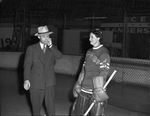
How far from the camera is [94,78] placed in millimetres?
4324

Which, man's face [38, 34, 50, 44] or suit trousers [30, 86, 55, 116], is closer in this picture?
man's face [38, 34, 50, 44]

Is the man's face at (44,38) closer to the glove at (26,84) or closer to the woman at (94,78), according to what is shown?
the glove at (26,84)

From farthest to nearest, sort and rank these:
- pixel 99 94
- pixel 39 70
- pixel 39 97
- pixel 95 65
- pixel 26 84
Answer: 1. pixel 39 97
2. pixel 39 70
3. pixel 26 84
4. pixel 95 65
5. pixel 99 94

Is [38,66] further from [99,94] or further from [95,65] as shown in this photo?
[99,94]

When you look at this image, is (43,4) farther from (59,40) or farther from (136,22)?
(136,22)

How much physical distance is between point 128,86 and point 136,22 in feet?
21.9

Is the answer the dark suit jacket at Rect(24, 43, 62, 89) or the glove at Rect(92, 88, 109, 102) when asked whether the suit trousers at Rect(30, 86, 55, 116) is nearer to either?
the dark suit jacket at Rect(24, 43, 62, 89)

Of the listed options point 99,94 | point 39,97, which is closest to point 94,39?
point 99,94

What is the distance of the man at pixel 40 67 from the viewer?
17.1 ft

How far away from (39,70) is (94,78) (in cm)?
132

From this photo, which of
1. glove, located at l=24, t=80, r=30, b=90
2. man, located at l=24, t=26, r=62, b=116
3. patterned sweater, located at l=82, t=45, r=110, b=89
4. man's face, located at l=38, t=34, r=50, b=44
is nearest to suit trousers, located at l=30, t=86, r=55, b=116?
man, located at l=24, t=26, r=62, b=116

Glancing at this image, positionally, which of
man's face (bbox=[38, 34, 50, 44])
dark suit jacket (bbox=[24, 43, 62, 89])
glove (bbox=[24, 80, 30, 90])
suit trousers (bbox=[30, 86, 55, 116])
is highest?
man's face (bbox=[38, 34, 50, 44])

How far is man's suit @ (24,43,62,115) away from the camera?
5.25m

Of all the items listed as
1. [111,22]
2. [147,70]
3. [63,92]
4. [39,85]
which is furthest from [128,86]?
[111,22]
